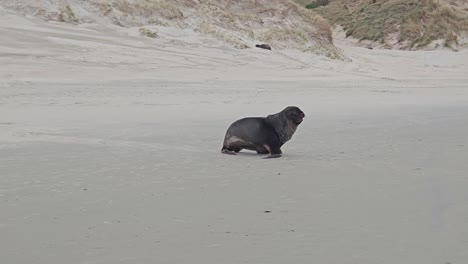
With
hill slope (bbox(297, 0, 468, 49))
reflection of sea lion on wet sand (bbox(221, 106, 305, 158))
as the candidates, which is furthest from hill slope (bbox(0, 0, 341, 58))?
reflection of sea lion on wet sand (bbox(221, 106, 305, 158))

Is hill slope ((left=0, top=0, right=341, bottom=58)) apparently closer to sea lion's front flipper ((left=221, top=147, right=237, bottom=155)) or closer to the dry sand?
the dry sand

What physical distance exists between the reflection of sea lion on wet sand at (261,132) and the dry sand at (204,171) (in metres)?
0.24

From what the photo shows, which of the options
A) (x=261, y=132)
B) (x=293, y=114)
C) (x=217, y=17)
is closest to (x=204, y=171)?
(x=261, y=132)

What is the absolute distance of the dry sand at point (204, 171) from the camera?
3527 millimetres

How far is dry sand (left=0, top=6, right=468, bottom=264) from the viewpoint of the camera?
3527mm

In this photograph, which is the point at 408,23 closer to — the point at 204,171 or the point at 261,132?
the point at 261,132

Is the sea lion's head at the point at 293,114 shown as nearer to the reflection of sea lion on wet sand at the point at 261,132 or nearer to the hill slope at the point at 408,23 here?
the reflection of sea lion on wet sand at the point at 261,132

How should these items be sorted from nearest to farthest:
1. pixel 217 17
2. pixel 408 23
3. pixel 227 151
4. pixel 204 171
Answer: pixel 204 171
pixel 227 151
pixel 217 17
pixel 408 23

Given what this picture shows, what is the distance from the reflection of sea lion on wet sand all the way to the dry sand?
0.24 m

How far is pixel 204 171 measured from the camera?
5812 mm

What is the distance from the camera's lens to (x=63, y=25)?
17.8 meters

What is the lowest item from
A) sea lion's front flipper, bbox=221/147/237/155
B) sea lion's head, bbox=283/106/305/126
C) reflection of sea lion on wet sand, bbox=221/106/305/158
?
sea lion's front flipper, bbox=221/147/237/155

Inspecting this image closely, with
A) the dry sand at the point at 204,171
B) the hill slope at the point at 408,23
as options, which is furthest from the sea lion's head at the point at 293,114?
the hill slope at the point at 408,23

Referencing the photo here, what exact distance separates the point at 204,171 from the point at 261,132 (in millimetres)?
1313
